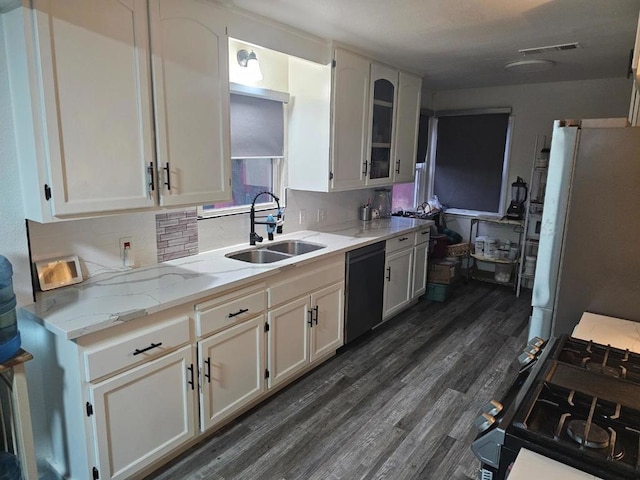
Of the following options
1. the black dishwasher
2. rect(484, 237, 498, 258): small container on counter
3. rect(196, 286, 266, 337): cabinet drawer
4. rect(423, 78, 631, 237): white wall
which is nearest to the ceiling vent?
rect(423, 78, 631, 237): white wall

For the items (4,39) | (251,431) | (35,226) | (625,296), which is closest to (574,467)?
(625,296)

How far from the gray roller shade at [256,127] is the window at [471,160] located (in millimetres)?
2847

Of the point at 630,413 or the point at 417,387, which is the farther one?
the point at 417,387

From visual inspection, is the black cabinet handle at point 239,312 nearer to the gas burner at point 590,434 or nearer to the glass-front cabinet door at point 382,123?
the gas burner at point 590,434

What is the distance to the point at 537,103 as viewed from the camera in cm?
468

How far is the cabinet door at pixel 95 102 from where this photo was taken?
1.62 m

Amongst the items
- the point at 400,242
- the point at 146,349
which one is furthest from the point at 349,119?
the point at 146,349

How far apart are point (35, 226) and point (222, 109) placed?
1070 millimetres

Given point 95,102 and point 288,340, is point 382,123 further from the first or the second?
point 95,102

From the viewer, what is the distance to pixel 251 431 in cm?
236

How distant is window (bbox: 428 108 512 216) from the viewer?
16.4ft

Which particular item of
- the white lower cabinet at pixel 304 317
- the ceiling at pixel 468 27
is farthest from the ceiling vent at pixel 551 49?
the white lower cabinet at pixel 304 317

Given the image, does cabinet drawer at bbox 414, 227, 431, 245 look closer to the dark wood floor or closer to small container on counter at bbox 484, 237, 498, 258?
the dark wood floor

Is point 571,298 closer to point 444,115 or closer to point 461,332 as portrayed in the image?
point 461,332
